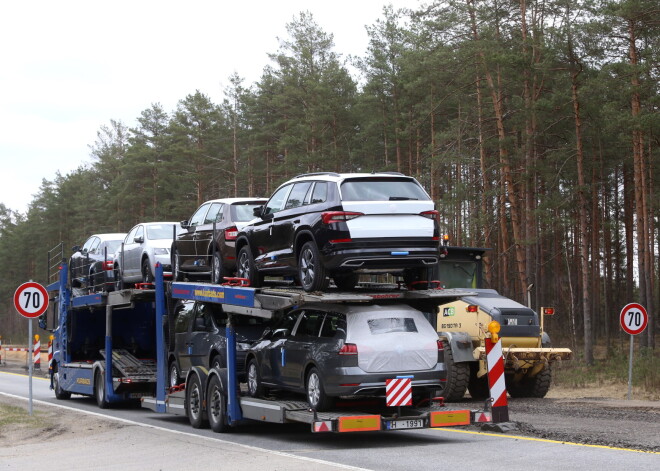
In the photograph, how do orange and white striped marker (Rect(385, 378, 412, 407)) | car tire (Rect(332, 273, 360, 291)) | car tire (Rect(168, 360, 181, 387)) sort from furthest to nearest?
1. car tire (Rect(168, 360, 181, 387))
2. car tire (Rect(332, 273, 360, 291))
3. orange and white striped marker (Rect(385, 378, 412, 407))

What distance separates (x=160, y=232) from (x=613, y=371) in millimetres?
15021

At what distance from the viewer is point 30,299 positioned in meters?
19.1

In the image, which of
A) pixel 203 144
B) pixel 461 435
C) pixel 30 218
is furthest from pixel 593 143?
pixel 30 218

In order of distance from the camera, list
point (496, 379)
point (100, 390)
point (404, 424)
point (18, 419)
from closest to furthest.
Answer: point (404, 424), point (496, 379), point (18, 419), point (100, 390)

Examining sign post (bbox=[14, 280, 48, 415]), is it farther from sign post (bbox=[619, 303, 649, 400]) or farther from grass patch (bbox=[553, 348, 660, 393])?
grass patch (bbox=[553, 348, 660, 393])

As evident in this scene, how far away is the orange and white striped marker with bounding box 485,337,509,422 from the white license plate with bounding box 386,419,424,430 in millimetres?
1254

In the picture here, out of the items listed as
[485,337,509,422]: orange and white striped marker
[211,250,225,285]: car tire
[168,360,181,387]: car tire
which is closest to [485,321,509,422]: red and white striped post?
[485,337,509,422]: orange and white striped marker

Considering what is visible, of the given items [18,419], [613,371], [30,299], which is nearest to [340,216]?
[18,419]

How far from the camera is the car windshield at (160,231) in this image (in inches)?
787

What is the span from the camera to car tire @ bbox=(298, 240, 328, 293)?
42.3 feet

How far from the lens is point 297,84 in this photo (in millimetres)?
50219

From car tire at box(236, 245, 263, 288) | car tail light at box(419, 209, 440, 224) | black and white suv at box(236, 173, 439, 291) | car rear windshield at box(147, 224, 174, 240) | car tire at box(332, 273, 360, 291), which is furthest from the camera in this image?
car rear windshield at box(147, 224, 174, 240)

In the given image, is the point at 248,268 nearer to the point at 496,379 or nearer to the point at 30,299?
the point at 496,379

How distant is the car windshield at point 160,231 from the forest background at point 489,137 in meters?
10.5
